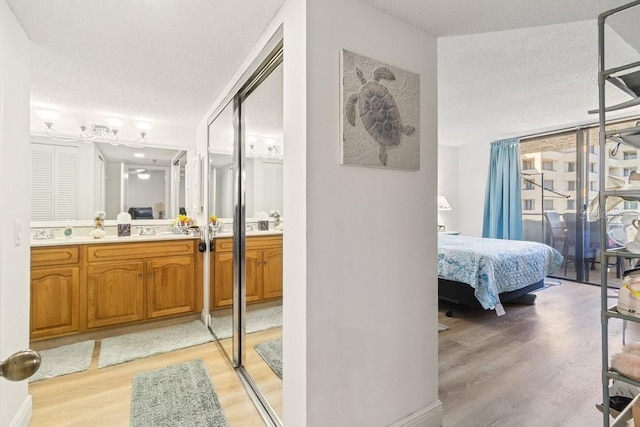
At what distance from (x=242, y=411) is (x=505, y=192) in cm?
A: 541

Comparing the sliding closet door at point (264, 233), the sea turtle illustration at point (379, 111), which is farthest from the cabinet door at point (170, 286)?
the sea turtle illustration at point (379, 111)

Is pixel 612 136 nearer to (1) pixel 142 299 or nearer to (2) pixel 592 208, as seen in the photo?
(2) pixel 592 208

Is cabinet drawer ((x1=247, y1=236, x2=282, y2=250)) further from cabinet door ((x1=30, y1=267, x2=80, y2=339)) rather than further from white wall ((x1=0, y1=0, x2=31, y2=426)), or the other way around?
cabinet door ((x1=30, y1=267, x2=80, y2=339))

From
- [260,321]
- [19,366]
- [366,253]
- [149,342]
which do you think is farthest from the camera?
[149,342]

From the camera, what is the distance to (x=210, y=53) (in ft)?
6.64

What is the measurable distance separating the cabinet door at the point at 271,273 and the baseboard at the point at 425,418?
931 mm

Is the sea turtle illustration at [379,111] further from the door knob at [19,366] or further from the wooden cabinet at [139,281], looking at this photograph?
the wooden cabinet at [139,281]

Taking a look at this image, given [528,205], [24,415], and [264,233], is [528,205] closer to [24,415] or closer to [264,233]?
[264,233]

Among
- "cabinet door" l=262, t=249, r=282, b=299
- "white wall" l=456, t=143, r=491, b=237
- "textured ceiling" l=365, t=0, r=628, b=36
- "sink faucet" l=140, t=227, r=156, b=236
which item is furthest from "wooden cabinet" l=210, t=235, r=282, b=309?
"white wall" l=456, t=143, r=491, b=237

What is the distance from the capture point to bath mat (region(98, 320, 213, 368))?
2543 millimetres

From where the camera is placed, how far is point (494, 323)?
3.21 metres

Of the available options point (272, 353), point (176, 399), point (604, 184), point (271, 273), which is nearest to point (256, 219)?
point (271, 273)

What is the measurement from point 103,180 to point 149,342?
1.76 meters

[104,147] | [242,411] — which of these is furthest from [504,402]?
[104,147]
